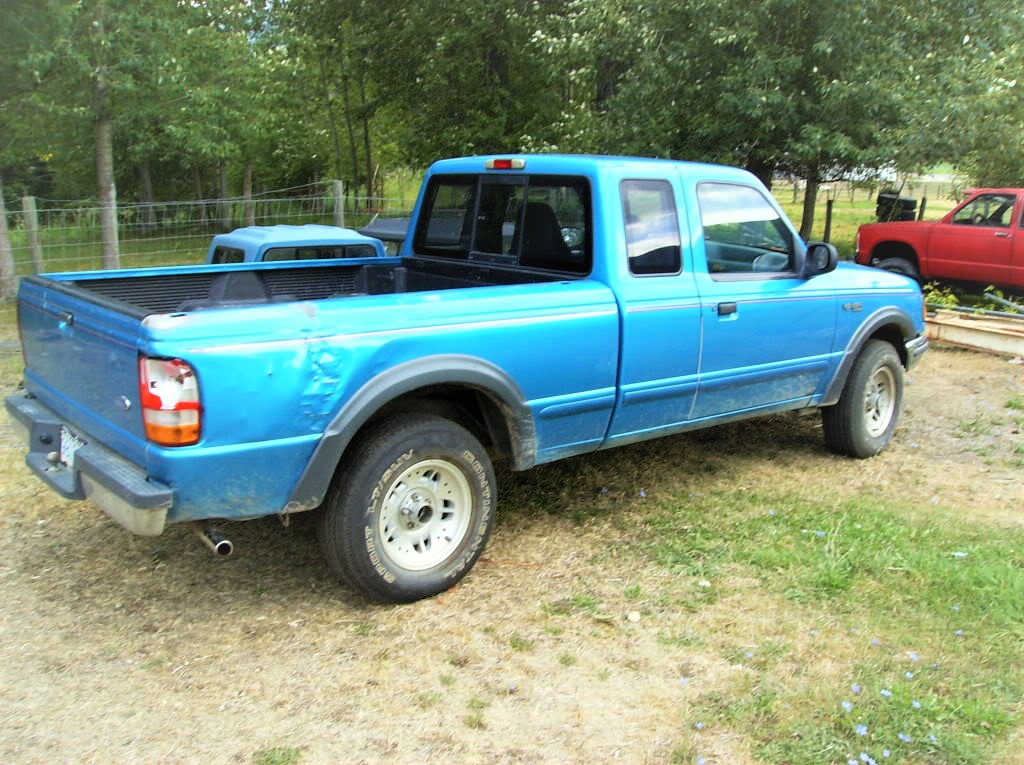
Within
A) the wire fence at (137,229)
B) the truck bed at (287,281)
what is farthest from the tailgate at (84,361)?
the wire fence at (137,229)

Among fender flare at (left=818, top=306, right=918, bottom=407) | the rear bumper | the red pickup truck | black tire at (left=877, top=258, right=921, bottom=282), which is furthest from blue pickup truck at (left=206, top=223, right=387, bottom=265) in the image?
the red pickup truck

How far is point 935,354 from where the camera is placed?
9484 mm

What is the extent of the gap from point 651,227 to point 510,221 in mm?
794

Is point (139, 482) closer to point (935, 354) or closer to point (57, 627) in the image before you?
point (57, 627)

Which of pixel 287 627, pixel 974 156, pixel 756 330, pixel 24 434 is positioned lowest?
pixel 287 627

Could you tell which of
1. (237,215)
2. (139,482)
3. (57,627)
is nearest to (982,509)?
(139,482)

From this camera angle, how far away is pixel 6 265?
Result: 11227 millimetres

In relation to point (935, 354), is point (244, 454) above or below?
above

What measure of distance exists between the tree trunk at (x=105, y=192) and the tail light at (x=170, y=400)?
9.65 meters

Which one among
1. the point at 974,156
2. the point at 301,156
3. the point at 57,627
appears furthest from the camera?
the point at 301,156

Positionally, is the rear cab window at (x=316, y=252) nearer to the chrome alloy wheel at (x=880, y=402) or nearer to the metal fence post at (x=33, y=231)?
the chrome alloy wheel at (x=880, y=402)

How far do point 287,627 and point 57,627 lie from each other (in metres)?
0.92

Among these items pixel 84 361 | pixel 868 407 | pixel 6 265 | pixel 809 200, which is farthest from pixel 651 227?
pixel 809 200

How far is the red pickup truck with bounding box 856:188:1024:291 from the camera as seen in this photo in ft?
38.2
